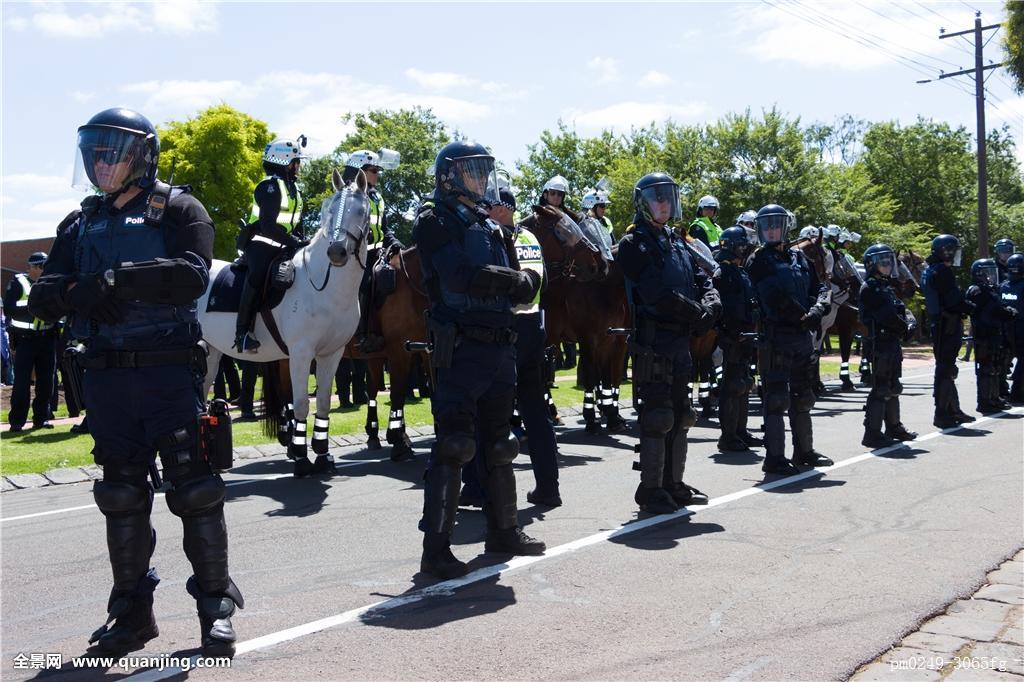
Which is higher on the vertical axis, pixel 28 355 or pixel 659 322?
pixel 659 322

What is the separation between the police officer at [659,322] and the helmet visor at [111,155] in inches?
146

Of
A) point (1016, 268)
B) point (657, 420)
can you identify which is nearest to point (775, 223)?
point (657, 420)

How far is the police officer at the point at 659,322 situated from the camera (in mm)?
7098

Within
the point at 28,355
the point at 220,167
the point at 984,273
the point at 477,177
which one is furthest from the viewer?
the point at 220,167

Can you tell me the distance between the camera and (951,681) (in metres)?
4.06

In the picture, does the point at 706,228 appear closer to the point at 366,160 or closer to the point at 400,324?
the point at 400,324

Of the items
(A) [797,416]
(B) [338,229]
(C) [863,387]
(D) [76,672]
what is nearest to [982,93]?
(C) [863,387]

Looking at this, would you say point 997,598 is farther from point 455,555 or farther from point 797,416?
point 797,416

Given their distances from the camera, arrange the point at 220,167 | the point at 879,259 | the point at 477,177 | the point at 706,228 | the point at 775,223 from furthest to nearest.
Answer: the point at 220,167 < the point at 706,228 < the point at 879,259 < the point at 775,223 < the point at 477,177

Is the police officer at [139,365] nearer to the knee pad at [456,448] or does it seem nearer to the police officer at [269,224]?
the knee pad at [456,448]

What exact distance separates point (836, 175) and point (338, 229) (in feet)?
131

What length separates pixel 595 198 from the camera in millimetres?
12766

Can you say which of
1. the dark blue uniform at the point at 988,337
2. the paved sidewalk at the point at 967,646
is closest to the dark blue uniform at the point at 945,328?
the dark blue uniform at the point at 988,337

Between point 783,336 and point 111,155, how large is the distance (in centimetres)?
648
